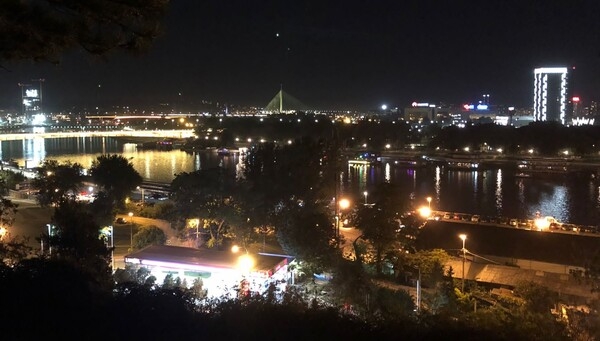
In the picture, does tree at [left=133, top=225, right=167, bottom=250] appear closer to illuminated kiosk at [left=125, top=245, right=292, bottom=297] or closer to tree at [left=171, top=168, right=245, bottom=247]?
tree at [left=171, top=168, right=245, bottom=247]

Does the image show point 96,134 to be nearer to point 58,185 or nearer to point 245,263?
point 58,185

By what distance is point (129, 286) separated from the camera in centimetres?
123

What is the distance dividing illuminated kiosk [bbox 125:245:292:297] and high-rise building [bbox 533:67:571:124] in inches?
1207

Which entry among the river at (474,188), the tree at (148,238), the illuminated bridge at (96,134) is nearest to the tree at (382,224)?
the river at (474,188)

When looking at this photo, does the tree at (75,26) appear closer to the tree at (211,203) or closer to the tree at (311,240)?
the tree at (311,240)

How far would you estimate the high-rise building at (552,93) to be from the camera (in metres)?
30.5

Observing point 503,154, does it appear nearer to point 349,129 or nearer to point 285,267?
point 349,129

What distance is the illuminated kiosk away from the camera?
9.45 feet

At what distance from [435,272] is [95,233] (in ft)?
7.09

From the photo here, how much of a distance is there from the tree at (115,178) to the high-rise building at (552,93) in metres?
28.7

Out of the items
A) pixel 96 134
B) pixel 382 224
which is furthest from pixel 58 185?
pixel 96 134

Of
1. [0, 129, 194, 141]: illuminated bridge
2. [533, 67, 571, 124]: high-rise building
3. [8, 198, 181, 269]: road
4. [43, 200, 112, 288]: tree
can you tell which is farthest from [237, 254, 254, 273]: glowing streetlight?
[533, 67, 571, 124]: high-rise building

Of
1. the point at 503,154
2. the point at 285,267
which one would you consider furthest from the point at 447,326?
the point at 503,154

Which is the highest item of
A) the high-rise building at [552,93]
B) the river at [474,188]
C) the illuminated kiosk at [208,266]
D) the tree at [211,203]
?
the high-rise building at [552,93]
